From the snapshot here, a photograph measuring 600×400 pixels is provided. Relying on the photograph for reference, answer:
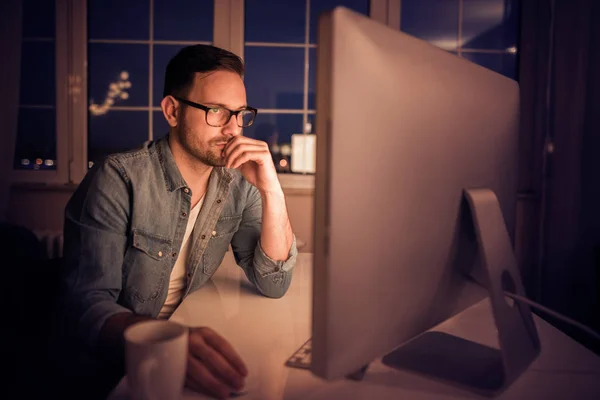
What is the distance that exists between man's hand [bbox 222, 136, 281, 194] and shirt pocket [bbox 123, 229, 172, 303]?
0.98ft

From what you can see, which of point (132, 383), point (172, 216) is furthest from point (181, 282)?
point (132, 383)

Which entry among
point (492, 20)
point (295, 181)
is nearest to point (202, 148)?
point (295, 181)

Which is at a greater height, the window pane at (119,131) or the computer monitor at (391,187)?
the window pane at (119,131)

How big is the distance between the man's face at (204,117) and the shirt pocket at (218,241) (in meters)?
0.19

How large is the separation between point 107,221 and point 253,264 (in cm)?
40

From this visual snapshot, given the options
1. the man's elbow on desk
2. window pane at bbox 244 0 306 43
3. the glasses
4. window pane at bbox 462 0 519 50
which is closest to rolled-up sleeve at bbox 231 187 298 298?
the man's elbow on desk

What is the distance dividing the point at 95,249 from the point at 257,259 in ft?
1.40

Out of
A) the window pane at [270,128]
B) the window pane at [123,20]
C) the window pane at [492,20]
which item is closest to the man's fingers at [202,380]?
the window pane at [270,128]

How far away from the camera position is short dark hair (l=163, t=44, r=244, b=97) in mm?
1361

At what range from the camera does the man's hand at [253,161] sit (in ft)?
4.11

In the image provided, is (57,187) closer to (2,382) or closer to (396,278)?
(2,382)

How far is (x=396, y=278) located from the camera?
574mm

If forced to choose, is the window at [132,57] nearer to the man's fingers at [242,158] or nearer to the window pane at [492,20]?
the man's fingers at [242,158]

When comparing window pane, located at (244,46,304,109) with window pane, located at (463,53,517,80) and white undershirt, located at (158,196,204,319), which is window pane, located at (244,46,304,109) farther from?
white undershirt, located at (158,196,204,319)
